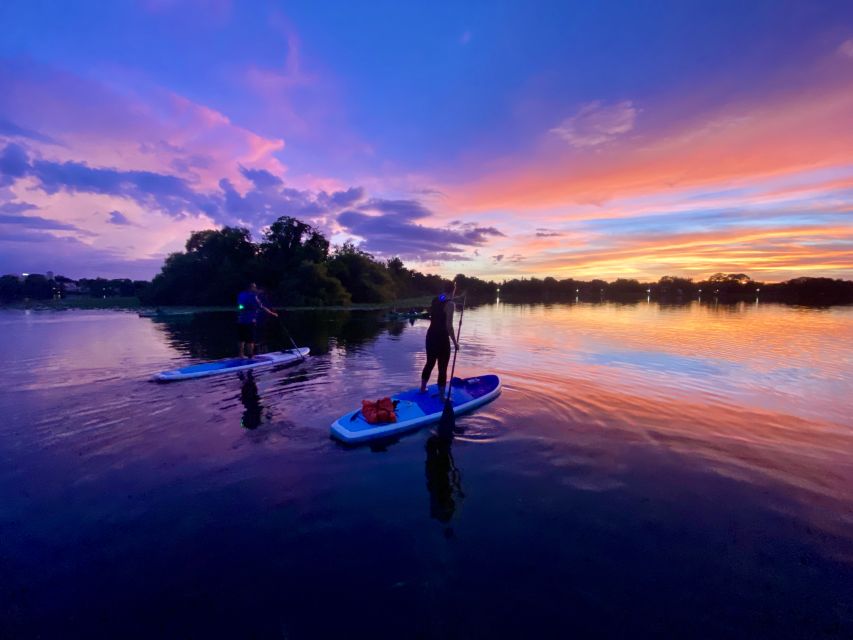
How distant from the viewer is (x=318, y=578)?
4.17m

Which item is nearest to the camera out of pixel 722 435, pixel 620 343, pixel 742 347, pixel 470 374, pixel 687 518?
pixel 687 518

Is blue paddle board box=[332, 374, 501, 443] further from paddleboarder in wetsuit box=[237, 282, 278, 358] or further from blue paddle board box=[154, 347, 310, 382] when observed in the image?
paddleboarder in wetsuit box=[237, 282, 278, 358]

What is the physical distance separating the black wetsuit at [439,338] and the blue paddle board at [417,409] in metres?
0.60

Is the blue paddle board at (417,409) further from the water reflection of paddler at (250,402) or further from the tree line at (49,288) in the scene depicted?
the tree line at (49,288)

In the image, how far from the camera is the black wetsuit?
9156 millimetres

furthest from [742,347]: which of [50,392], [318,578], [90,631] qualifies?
[50,392]

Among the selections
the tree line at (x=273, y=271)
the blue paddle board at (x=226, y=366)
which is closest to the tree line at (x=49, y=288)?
the tree line at (x=273, y=271)

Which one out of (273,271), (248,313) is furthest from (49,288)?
(248,313)

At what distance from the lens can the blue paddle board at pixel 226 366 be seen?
12.4m

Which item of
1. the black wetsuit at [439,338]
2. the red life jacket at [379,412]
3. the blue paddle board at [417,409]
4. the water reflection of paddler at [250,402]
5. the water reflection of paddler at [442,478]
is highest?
the black wetsuit at [439,338]

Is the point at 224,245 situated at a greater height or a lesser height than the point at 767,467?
greater

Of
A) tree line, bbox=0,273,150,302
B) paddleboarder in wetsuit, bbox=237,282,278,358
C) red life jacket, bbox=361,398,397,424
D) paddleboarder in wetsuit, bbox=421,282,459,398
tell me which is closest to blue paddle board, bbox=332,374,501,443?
red life jacket, bbox=361,398,397,424

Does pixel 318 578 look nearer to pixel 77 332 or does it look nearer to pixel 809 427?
pixel 809 427

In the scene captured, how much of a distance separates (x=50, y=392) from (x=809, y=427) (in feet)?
61.2
